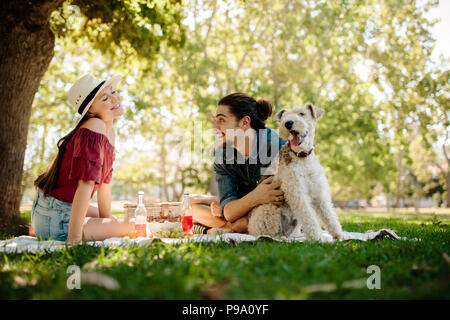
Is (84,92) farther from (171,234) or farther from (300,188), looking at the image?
(300,188)

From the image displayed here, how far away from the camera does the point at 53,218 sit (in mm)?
3820

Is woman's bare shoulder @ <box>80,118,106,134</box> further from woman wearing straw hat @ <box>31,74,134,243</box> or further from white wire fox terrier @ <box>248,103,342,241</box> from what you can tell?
white wire fox terrier @ <box>248,103,342,241</box>

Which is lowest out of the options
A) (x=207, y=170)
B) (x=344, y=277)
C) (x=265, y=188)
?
(x=344, y=277)

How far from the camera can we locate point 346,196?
45.0 meters

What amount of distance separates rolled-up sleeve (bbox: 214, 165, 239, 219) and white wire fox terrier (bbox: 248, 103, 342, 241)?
1.83ft

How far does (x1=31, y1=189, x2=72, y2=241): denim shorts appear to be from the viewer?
3811 mm

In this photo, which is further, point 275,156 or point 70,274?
point 275,156

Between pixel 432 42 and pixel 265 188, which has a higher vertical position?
pixel 432 42

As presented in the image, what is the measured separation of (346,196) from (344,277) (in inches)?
1812

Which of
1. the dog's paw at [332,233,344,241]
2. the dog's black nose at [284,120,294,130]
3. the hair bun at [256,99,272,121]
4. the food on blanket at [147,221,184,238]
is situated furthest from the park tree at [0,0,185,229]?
the dog's paw at [332,233,344,241]

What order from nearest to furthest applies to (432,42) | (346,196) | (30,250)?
1. (30,250)
2. (432,42)
3. (346,196)
